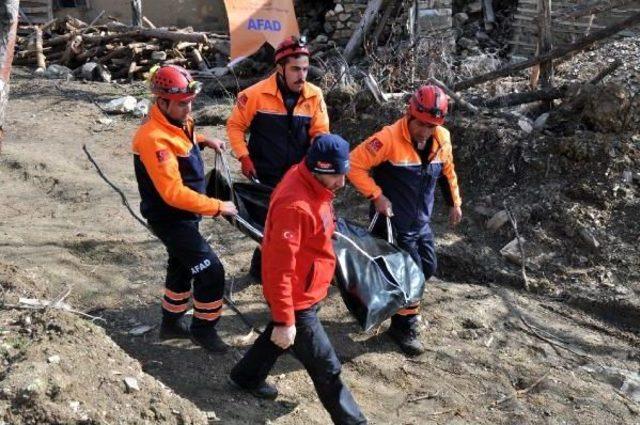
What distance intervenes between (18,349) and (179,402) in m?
0.97

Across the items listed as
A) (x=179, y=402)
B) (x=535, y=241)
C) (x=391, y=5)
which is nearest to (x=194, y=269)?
(x=179, y=402)

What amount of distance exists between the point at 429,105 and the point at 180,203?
5.87ft

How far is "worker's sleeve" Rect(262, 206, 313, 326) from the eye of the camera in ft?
12.9

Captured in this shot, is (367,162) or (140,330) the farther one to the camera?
(140,330)

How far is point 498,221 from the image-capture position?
24.3 ft

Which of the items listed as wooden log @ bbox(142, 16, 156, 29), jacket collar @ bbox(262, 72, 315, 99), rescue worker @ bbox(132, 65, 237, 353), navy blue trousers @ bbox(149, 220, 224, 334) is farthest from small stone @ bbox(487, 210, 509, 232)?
wooden log @ bbox(142, 16, 156, 29)

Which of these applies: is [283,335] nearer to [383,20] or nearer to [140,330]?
[140,330]

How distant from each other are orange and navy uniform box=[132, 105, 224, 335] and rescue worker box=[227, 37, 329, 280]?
1.93ft

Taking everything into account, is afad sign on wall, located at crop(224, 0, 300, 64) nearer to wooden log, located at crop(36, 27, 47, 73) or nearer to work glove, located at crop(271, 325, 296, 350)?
wooden log, located at crop(36, 27, 47, 73)

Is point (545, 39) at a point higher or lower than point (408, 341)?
higher

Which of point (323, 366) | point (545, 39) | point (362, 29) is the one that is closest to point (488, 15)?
point (362, 29)

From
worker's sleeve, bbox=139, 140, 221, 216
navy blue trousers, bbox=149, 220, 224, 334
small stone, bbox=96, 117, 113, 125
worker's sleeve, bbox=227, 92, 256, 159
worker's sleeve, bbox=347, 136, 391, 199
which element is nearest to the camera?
worker's sleeve, bbox=139, 140, 221, 216

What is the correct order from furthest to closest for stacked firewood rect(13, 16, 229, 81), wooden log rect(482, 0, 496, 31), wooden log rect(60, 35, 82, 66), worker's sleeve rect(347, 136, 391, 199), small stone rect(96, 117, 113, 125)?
wooden log rect(60, 35, 82, 66)
stacked firewood rect(13, 16, 229, 81)
wooden log rect(482, 0, 496, 31)
small stone rect(96, 117, 113, 125)
worker's sleeve rect(347, 136, 391, 199)

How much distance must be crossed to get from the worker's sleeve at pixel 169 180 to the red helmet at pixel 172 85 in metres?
0.31
